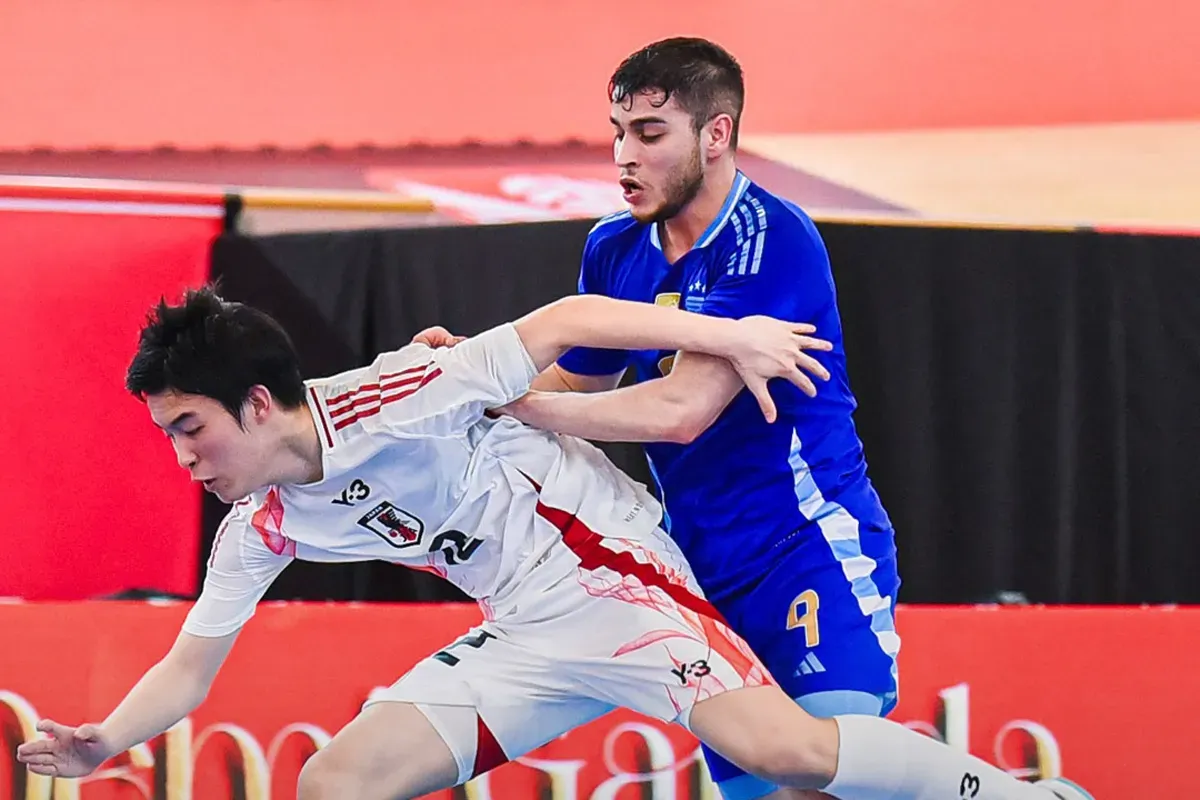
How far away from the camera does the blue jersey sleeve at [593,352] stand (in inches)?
104

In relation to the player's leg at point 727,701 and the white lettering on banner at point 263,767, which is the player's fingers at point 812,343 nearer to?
the player's leg at point 727,701

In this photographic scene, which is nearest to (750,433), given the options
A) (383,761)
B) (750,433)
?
(750,433)

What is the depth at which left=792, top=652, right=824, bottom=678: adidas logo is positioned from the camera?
7.77 ft

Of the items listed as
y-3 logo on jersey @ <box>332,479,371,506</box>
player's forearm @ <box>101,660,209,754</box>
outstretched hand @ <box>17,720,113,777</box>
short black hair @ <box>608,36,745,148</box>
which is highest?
short black hair @ <box>608,36,745,148</box>

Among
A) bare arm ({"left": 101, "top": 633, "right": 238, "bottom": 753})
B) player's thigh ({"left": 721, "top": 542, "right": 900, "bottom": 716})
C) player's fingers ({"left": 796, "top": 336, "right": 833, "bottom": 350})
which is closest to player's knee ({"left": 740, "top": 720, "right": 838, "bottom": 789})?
player's thigh ({"left": 721, "top": 542, "right": 900, "bottom": 716})

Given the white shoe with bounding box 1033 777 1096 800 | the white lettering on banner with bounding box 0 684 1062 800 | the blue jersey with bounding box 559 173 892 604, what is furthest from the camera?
the white lettering on banner with bounding box 0 684 1062 800

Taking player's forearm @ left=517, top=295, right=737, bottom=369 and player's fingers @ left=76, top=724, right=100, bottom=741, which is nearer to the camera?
player's forearm @ left=517, top=295, right=737, bottom=369

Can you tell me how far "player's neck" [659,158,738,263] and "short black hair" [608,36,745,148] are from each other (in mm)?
78

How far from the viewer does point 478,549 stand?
2.43 metres

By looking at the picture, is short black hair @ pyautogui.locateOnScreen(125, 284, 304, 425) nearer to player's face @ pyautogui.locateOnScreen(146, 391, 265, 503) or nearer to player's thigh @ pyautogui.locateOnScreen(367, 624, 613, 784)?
player's face @ pyautogui.locateOnScreen(146, 391, 265, 503)

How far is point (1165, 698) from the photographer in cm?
362

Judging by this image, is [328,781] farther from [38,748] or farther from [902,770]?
[902,770]

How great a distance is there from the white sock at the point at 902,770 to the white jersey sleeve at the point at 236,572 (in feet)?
3.32

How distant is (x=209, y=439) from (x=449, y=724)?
63cm
